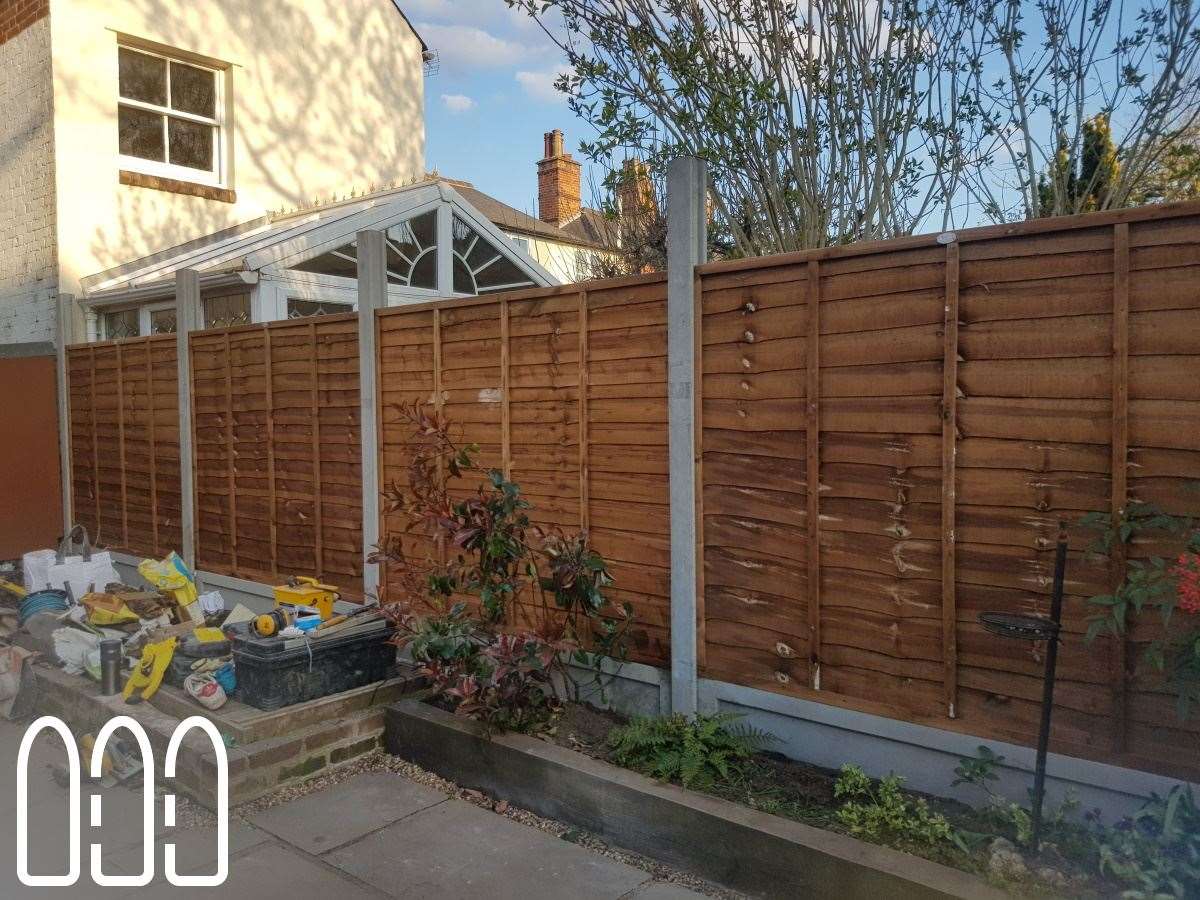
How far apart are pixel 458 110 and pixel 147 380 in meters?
7.72

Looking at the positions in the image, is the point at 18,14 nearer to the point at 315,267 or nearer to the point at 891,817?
the point at 315,267

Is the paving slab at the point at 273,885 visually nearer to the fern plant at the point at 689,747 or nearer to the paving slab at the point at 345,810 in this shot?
the paving slab at the point at 345,810

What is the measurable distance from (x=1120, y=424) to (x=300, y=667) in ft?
13.5

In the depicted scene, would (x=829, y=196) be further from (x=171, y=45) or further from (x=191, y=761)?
(x=171, y=45)

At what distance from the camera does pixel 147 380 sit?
809 cm

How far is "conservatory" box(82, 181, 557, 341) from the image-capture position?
791 cm

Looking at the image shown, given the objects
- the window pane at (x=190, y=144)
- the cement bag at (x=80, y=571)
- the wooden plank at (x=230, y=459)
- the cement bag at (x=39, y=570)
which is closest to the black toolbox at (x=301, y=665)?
the wooden plank at (x=230, y=459)

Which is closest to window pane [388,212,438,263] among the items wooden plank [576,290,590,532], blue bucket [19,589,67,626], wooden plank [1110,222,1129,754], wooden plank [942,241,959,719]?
blue bucket [19,589,67,626]

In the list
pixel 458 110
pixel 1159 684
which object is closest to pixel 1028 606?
pixel 1159 684

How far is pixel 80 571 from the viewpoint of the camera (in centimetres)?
763

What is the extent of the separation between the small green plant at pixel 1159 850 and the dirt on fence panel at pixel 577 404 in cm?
209

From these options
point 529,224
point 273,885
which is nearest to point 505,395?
point 273,885

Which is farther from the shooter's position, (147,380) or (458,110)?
(458,110)

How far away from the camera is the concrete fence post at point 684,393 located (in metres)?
4.25
